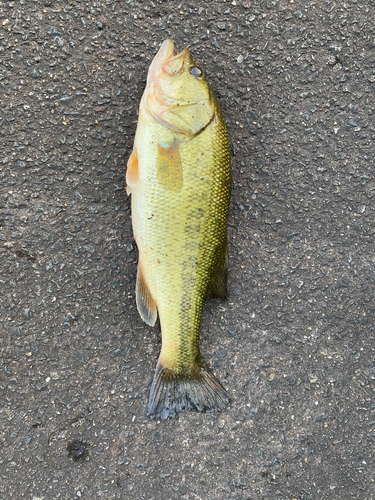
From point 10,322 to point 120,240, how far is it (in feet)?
2.76

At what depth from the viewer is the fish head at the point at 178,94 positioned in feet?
5.90

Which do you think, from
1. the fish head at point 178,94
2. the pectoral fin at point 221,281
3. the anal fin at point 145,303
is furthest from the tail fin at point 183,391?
the fish head at point 178,94

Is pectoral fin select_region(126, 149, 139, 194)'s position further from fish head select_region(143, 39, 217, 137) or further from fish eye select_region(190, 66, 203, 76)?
fish eye select_region(190, 66, 203, 76)

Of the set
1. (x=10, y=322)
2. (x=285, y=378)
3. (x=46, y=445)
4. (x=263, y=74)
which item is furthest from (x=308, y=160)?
(x=46, y=445)

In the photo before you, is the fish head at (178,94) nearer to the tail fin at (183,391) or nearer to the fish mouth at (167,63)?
the fish mouth at (167,63)

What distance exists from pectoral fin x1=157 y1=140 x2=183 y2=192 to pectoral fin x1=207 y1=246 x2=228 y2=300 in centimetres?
49

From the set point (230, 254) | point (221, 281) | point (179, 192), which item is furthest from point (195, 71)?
point (221, 281)

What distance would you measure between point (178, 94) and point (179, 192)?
0.53 m

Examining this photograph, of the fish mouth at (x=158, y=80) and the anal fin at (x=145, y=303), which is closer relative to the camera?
the fish mouth at (x=158, y=80)

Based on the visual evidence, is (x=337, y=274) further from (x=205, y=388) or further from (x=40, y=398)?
(x=40, y=398)

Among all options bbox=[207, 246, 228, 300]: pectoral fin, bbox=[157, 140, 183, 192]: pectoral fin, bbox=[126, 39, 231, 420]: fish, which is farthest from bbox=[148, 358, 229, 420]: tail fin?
bbox=[157, 140, 183, 192]: pectoral fin

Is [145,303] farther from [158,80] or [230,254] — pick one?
[158,80]

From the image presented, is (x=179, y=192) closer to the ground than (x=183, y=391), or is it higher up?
higher up

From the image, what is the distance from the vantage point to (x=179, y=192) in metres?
1.78
